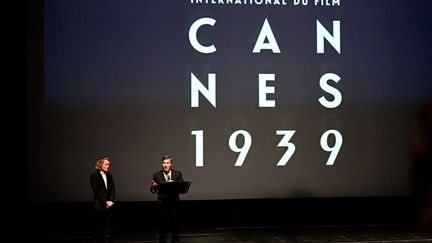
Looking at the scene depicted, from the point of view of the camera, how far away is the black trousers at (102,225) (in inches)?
279

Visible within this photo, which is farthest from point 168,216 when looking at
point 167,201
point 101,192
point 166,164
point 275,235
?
point 275,235

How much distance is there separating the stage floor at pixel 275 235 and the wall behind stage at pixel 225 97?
0.55 m

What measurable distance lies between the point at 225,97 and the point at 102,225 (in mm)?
2436

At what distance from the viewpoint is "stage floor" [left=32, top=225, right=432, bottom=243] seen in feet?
26.2

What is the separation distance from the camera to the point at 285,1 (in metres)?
8.55

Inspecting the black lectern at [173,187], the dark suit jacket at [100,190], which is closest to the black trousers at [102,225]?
the dark suit jacket at [100,190]

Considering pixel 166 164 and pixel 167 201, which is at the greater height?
pixel 166 164

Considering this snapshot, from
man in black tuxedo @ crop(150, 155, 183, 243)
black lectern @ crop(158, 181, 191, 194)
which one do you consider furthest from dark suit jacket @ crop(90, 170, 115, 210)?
black lectern @ crop(158, 181, 191, 194)

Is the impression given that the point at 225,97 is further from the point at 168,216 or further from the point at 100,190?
the point at 100,190

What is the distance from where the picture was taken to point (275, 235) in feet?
27.5

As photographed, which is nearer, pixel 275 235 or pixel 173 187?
pixel 173 187

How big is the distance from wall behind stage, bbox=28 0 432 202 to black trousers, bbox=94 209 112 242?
40.9 inches

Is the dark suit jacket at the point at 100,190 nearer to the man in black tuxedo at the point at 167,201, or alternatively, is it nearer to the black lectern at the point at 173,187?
the man in black tuxedo at the point at 167,201

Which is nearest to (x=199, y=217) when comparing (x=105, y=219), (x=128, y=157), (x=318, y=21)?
(x=128, y=157)
